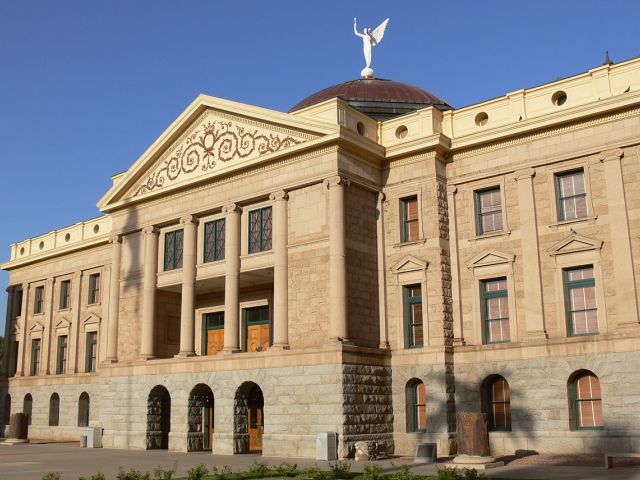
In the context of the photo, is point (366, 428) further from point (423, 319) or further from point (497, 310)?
point (497, 310)

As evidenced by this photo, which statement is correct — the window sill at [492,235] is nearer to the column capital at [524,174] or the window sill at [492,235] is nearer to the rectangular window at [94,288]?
the column capital at [524,174]

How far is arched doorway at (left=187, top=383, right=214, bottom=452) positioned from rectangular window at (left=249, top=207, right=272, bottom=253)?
20.7ft

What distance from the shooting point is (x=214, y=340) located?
3616cm

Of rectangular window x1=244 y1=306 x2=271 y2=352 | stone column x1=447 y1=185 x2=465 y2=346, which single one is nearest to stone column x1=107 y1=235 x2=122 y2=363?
rectangular window x1=244 y1=306 x2=271 y2=352

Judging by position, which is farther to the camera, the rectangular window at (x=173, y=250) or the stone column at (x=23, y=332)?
the stone column at (x=23, y=332)

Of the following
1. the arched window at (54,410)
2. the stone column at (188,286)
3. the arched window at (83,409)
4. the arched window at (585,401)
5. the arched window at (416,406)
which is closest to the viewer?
the arched window at (585,401)

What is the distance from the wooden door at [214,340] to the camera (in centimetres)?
3581

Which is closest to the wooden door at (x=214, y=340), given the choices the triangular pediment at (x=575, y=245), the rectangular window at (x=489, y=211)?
the rectangular window at (x=489, y=211)

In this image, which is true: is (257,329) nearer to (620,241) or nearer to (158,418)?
(158,418)

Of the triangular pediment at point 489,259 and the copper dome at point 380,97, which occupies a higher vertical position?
the copper dome at point 380,97

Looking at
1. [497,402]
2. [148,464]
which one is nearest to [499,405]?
[497,402]

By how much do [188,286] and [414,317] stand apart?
33.4 feet

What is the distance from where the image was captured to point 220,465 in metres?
23.9

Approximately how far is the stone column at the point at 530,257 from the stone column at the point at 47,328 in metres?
31.4
